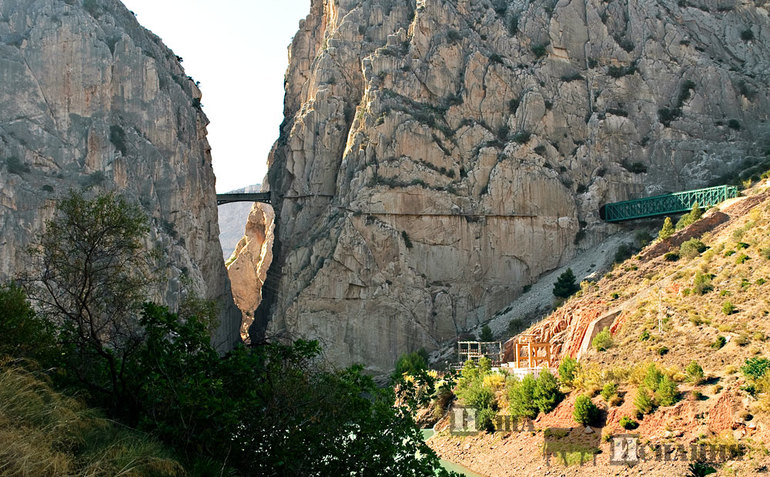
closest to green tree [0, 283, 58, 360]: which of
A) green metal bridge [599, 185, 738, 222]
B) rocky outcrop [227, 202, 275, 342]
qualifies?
green metal bridge [599, 185, 738, 222]

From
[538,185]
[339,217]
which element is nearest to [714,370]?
[538,185]

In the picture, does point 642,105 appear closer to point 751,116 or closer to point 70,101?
point 751,116

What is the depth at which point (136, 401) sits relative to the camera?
17.2 meters

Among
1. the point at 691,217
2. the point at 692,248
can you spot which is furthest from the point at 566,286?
the point at 692,248

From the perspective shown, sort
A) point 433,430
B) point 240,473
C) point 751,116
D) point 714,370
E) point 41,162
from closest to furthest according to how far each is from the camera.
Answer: point 240,473
point 714,370
point 433,430
point 41,162
point 751,116

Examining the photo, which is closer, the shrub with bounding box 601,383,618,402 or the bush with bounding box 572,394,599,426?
the bush with bounding box 572,394,599,426

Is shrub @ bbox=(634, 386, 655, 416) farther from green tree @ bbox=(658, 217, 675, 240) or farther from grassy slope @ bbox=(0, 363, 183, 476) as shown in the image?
green tree @ bbox=(658, 217, 675, 240)

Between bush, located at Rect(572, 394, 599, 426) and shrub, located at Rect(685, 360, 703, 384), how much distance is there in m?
4.63

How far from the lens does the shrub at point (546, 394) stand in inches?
1722

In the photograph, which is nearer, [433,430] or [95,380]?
[95,380]

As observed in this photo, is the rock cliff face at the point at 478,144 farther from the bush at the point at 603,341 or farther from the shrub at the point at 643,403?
the shrub at the point at 643,403

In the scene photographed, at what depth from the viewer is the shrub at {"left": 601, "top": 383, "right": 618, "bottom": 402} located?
40.5 meters

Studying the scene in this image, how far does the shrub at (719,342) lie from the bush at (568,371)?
24.4 feet

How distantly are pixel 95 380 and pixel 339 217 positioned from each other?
60.9 metres
